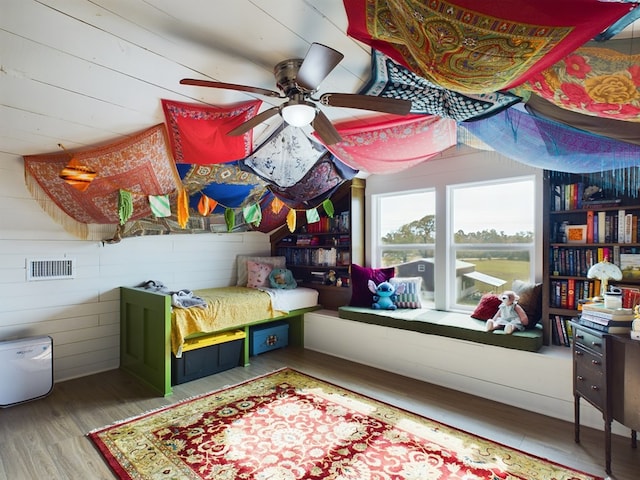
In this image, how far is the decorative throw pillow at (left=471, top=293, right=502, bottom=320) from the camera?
10.5 feet

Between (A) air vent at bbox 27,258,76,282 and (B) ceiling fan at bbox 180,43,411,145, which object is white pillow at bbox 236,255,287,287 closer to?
(A) air vent at bbox 27,258,76,282

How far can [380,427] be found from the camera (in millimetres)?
2453

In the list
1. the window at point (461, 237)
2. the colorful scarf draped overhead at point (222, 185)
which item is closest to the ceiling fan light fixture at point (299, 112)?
the colorful scarf draped overhead at point (222, 185)

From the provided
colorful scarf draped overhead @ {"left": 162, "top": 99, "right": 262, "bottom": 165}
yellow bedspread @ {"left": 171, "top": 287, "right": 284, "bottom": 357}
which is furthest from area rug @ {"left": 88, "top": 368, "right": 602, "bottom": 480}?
colorful scarf draped overhead @ {"left": 162, "top": 99, "right": 262, "bottom": 165}

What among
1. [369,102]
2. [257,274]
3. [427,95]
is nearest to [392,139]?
[427,95]

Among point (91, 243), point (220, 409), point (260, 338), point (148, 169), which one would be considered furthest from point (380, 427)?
point (91, 243)

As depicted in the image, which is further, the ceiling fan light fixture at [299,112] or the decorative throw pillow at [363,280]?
the decorative throw pillow at [363,280]

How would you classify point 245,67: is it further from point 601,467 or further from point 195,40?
point 601,467

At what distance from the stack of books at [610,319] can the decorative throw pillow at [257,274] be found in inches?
131

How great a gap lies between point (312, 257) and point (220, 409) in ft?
7.66

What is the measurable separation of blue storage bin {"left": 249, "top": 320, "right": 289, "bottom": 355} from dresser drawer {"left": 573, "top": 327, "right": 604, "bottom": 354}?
301 cm

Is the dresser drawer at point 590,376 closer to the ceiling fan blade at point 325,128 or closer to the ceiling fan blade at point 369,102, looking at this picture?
the ceiling fan blade at point 369,102

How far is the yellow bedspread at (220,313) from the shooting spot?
307 cm

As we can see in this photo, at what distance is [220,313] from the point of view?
3.44 metres
